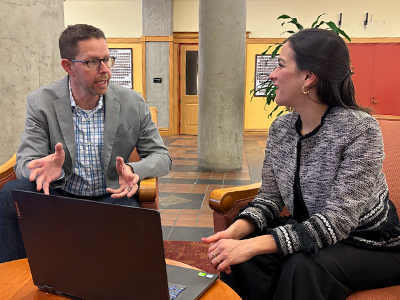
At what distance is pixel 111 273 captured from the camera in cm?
79

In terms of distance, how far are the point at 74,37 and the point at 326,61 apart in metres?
1.20

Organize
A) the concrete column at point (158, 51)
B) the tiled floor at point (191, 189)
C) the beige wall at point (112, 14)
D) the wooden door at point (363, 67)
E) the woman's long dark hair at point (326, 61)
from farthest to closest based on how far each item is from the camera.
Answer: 1. the beige wall at point (112, 14)
2. the wooden door at point (363, 67)
3. the concrete column at point (158, 51)
4. the tiled floor at point (191, 189)
5. the woman's long dark hair at point (326, 61)

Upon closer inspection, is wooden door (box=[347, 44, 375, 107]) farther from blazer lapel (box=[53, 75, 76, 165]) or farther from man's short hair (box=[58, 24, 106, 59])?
blazer lapel (box=[53, 75, 76, 165])

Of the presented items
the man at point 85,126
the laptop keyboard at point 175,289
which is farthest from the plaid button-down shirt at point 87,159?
the laptop keyboard at point 175,289

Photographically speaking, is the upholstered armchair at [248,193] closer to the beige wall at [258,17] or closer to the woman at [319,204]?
the woman at [319,204]

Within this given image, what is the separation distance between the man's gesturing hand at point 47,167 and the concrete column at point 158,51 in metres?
7.07

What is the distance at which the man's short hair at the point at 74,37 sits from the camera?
169 cm

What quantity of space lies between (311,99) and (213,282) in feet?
2.40

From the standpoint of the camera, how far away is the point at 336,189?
1121 mm

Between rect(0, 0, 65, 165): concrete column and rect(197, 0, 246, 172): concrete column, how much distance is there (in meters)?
2.28

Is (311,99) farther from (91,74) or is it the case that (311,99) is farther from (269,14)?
(269,14)

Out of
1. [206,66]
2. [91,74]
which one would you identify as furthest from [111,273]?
[206,66]

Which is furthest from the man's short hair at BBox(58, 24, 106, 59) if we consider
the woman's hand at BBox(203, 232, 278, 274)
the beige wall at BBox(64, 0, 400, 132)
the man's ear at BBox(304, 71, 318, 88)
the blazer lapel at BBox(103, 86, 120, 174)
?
the beige wall at BBox(64, 0, 400, 132)

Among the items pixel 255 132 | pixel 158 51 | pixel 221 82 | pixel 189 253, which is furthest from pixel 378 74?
pixel 189 253
